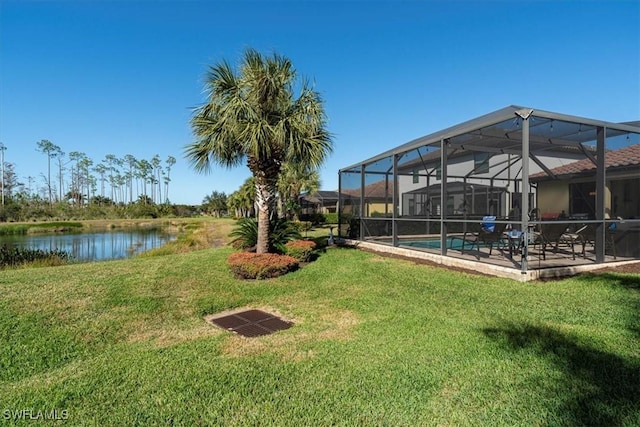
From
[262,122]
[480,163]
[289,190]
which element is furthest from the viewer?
[289,190]

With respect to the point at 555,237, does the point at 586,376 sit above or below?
below

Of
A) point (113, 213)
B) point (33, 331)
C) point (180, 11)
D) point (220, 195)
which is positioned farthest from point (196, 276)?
point (220, 195)

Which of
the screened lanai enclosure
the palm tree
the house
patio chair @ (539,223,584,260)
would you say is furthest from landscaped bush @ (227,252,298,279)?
the house

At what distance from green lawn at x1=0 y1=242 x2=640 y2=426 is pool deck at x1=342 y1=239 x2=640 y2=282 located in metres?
0.35

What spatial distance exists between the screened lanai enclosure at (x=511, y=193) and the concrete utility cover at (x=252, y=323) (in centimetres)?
458

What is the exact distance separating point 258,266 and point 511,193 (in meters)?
11.1

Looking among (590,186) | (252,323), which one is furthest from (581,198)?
(252,323)

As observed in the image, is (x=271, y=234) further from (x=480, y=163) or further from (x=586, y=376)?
Result: (x=480, y=163)

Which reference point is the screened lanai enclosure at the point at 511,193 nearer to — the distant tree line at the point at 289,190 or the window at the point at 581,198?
the window at the point at 581,198

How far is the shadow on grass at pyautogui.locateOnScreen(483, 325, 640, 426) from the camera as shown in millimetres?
2078

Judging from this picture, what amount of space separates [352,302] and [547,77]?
12.5 m

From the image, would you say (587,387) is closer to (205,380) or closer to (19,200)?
(205,380)

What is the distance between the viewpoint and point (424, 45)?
→ 11.9m

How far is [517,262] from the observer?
6.57 meters
